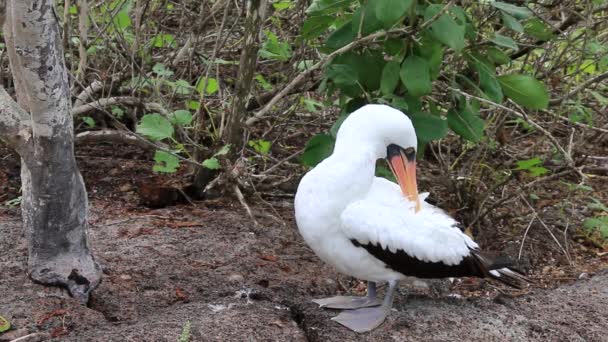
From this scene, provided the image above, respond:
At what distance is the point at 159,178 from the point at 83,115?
69cm

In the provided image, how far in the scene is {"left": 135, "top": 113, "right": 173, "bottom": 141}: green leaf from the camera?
366 cm

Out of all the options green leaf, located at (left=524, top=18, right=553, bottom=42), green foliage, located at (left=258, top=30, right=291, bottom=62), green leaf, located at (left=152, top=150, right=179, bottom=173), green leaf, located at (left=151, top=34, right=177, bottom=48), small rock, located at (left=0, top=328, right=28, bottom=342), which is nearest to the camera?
small rock, located at (left=0, top=328, right=28, bottom=342)

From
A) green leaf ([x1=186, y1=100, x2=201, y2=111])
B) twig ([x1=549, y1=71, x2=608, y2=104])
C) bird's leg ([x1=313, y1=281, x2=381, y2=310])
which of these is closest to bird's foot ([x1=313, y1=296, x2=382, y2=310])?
bird's leg ([x1=313, y1=281, x2=381, y2=310])

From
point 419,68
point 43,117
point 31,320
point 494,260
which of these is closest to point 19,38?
point 43,117

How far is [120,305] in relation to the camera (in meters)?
3.13

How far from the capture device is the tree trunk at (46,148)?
2592 millimetres

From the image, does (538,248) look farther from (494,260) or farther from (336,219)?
(336,219)

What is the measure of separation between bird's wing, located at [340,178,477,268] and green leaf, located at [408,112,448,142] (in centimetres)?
29

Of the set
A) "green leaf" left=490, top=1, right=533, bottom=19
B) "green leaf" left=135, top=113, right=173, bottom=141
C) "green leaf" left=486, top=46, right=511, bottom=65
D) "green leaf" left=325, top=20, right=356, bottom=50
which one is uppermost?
"green leaf" left=490, top=1, right=533, bottom=19

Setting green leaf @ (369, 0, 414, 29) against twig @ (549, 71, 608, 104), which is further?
twig @ (549, 71, 608, 104)

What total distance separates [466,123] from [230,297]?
1319mm

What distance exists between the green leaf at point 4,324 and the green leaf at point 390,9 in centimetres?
182

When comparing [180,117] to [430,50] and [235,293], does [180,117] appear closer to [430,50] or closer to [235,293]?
[235,293]

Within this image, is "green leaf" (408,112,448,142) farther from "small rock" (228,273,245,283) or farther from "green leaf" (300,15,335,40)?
"small rock" (228,273,245,283)
